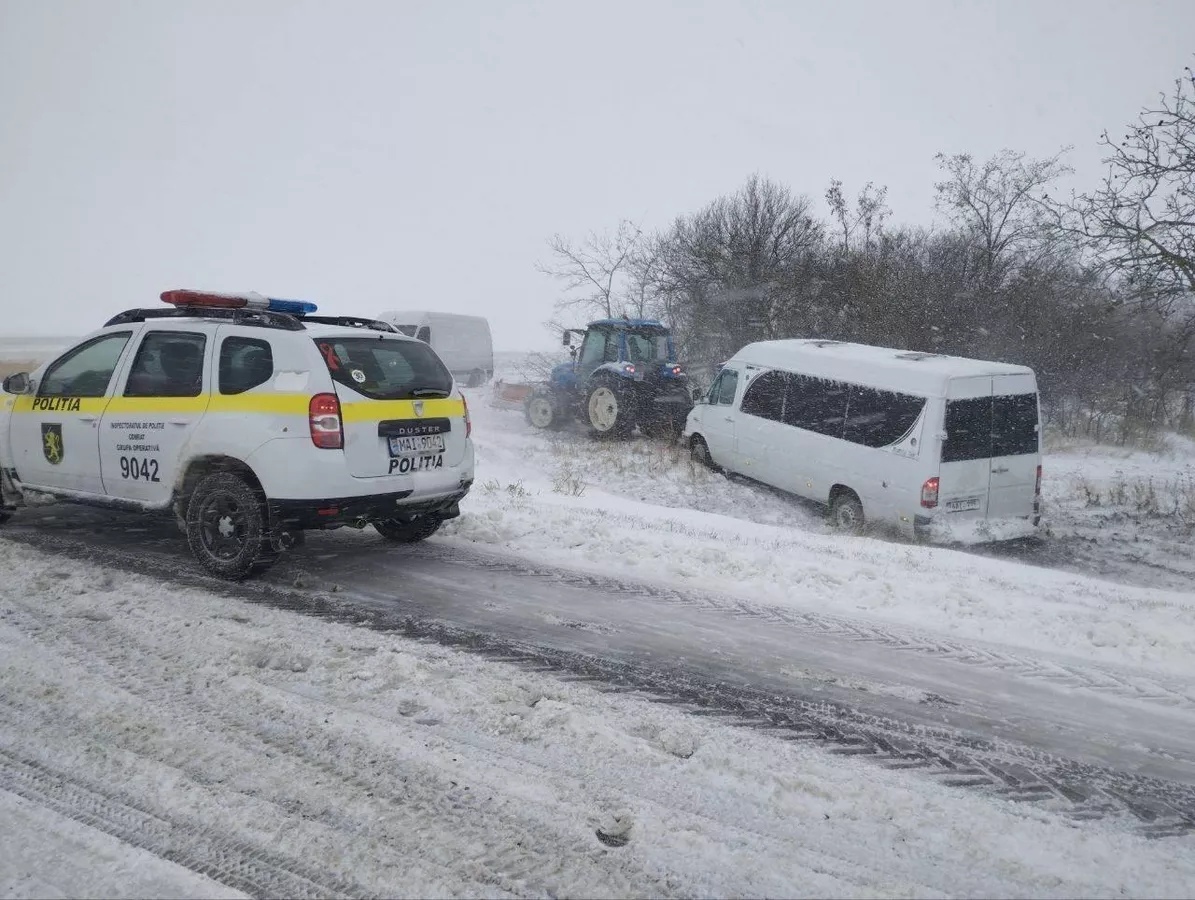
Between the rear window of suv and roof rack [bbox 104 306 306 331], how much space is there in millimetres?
334

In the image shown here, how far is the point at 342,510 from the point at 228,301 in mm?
1864

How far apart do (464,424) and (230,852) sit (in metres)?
3.88

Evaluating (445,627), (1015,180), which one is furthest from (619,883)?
(1015,180)

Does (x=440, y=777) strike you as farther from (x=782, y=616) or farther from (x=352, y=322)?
(x=352, y=322)

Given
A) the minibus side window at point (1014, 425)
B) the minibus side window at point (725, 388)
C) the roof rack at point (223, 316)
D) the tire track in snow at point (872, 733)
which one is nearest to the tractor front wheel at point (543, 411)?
the minibus side window at point (725, 388)

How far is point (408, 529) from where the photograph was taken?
6570 mm

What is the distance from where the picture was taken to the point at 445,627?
457cm

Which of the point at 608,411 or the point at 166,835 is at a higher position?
the point at 608,411

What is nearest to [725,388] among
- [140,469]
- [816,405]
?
[816,405]

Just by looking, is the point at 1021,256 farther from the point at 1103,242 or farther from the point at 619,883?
the point at 619,883

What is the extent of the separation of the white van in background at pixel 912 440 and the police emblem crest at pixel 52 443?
845cm

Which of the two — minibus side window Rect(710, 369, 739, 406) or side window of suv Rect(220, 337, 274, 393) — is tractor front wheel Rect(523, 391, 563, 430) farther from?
side window of suv Rect(220, 337, 274, 393)

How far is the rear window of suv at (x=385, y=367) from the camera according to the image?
5.22 meters

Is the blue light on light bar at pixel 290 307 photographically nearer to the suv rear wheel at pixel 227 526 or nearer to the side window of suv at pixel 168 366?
the side window of suv at pixel 168 366
